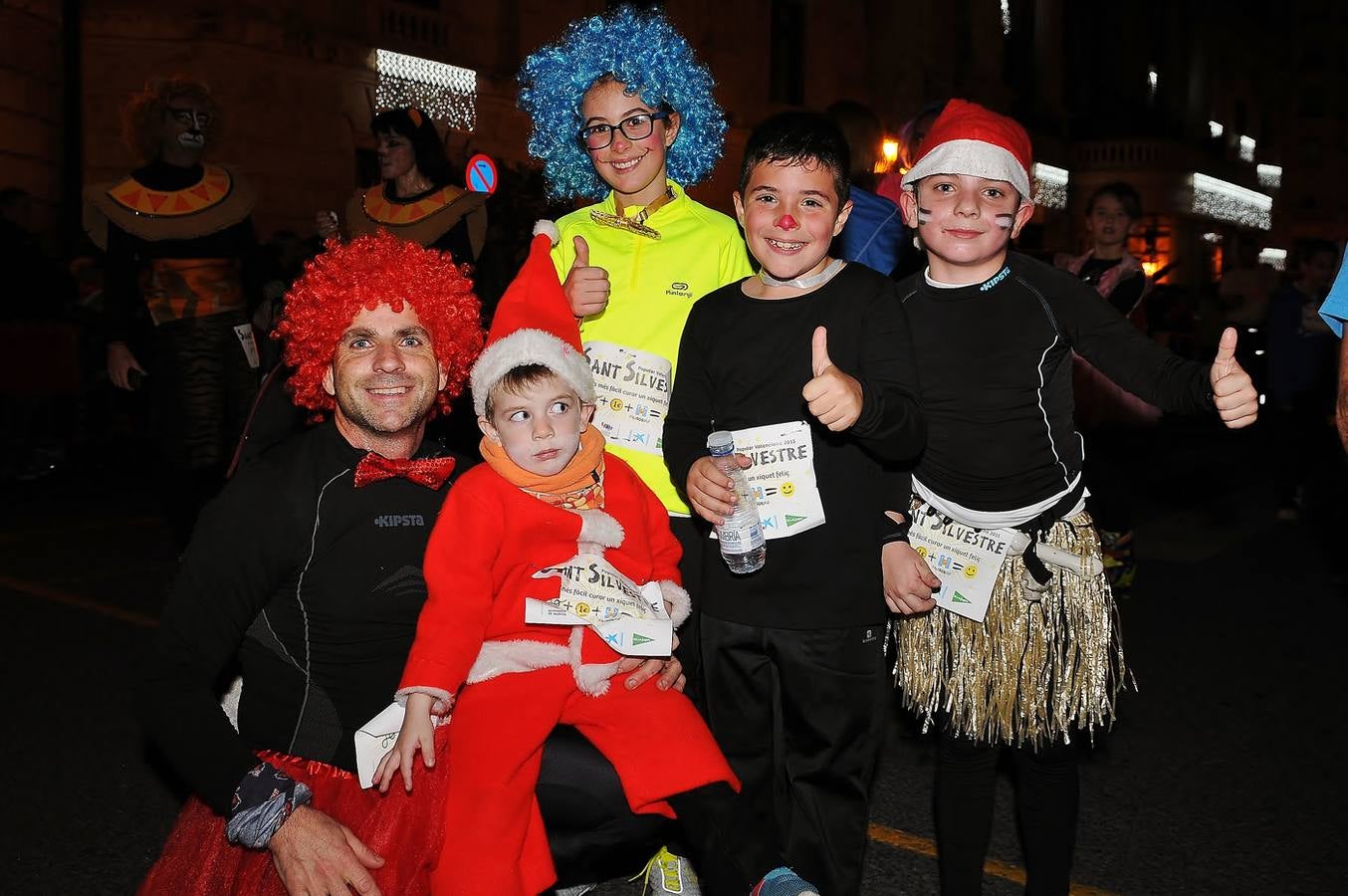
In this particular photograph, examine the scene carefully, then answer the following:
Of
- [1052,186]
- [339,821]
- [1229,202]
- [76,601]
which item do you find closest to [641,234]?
[339,821]

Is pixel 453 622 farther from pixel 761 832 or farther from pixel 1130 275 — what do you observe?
pixel 1130 275

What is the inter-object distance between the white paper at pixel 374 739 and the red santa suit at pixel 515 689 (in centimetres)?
7

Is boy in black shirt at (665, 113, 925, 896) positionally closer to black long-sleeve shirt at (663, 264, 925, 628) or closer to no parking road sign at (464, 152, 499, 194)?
black long-sleeve shirt at (663, 264, 925, 628)

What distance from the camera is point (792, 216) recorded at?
2.69m

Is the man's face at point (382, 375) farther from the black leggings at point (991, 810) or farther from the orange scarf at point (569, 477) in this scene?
the black leggings at point (991, 810)

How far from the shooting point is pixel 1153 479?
11352 mm

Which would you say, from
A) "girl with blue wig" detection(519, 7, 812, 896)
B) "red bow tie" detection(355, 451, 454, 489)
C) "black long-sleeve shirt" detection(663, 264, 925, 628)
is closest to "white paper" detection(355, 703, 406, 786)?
"red bow tie" detection(355, 451, 454, 489)

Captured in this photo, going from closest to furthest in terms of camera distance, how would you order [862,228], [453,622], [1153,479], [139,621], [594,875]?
1. [453,622]
2. [594,875]
3. [862,228]
4. [139,621]
5. [1153,479]

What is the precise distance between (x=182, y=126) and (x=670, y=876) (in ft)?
14.0

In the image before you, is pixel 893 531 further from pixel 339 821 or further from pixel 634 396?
pixel 339 821

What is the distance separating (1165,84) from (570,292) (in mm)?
46525

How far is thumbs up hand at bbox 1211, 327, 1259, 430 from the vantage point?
2412 millimetres

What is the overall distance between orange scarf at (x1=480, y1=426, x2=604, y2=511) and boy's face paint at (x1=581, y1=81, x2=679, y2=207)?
768 millimetres

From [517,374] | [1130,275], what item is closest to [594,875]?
[517,374]
